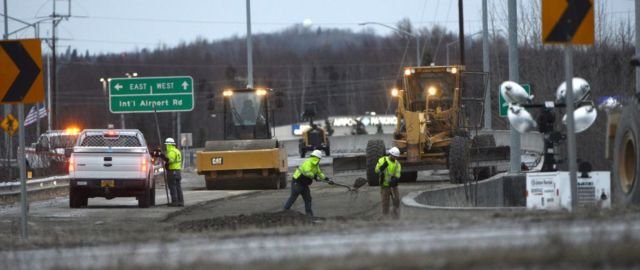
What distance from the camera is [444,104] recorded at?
116 feet

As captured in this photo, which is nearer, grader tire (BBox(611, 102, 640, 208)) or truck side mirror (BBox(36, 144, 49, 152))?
grader tire (BBox(611, 102, 640, 208))

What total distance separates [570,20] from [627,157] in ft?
20.6

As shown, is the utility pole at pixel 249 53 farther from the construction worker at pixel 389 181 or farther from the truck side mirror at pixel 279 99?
the construction worker at pixel 389 181

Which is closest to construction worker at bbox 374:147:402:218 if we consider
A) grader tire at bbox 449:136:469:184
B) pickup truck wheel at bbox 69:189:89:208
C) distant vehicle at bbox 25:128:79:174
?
grader tire at bbox 449:136:469:184

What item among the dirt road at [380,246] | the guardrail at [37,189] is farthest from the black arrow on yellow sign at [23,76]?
the guardrail at [37,189]

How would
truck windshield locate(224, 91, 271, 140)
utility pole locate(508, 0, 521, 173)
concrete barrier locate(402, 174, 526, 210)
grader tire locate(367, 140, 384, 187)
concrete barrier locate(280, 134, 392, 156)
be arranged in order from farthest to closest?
concrete barrier locate(280, 134, 392, 156) < truck windshield locate(224, 91, 271, 140) < grader tire locate(367, 140, 384, 187) < utility pole locate(508, 0, 521, 173) < concrete barrier locate(402, 174, 526, 210)

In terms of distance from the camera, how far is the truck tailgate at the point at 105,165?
2845 cm

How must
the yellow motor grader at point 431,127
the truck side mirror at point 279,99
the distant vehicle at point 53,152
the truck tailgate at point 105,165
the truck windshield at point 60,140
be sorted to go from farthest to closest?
1. the truck windshield at point 60,140
2. the distant vehicle at point 53,152
3. the truck side mirror at point 279,99
4. the yellow motor grader at point 431,127
5. the truck tailgate at point 105,165

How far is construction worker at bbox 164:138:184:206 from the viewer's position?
29.5 metres

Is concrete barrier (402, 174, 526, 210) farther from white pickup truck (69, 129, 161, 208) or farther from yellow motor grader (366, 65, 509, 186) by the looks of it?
white pickup truck (69, 129, 161, 208)

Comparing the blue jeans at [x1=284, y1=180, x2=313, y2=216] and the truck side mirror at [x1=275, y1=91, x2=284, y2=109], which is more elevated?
the truck side mirror at [x1=275, y1=91, x2=284, y2=109]

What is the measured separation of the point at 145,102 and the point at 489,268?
3351 centimetres

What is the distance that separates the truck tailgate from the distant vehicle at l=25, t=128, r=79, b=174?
22325mm

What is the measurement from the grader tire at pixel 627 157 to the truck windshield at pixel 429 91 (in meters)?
15.0
